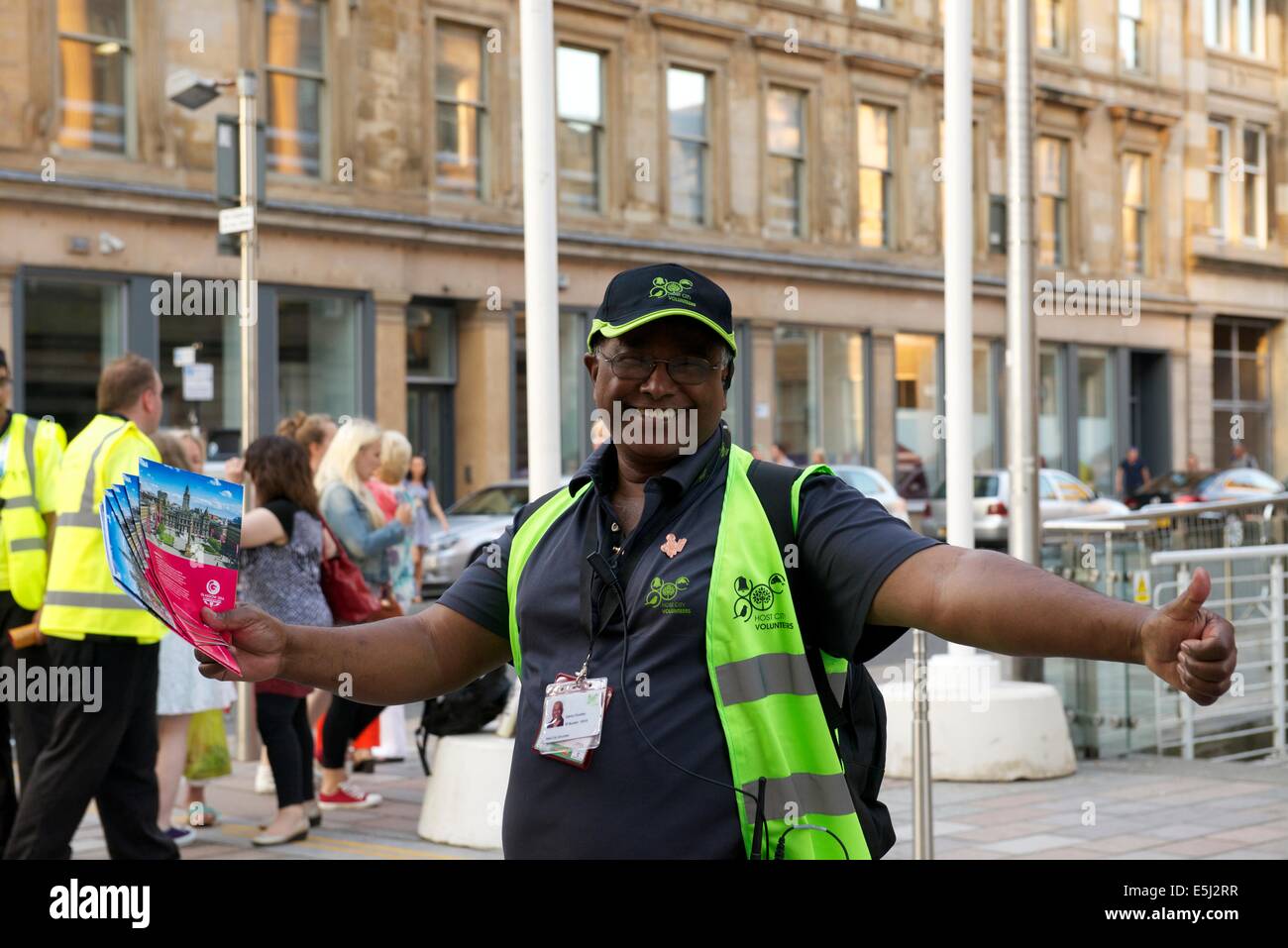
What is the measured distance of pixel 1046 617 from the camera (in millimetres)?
2488

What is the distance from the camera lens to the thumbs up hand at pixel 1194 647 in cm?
220

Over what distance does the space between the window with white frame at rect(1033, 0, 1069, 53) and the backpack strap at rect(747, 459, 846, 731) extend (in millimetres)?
34847

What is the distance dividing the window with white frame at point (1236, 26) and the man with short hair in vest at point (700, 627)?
40.6 metres

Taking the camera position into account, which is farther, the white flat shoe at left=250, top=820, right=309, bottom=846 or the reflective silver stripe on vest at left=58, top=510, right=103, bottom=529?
the white flat shoe at left=250, top=820, right=309, bottom=846

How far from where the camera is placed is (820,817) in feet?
9.14

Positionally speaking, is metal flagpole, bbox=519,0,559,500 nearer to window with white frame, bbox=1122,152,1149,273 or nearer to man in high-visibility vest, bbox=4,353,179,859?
man in high-visibility vest, bbox=4,353,179,859

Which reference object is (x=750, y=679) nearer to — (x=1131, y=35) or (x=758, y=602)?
(x=758, y=602)

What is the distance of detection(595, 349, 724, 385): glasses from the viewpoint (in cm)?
293

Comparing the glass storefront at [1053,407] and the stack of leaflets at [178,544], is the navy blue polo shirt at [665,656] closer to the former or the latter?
the stack of leaflets at [178,544]

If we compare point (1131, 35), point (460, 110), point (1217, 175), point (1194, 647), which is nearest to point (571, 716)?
point (1194, 647)

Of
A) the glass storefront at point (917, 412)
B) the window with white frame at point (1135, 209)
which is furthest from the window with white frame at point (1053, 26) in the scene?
the glass storefront at point (917, 412)

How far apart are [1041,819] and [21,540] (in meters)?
4.64

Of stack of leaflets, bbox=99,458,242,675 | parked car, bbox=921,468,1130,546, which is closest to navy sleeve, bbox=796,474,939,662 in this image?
stack of leaflets, bbox=99,458,242,675
